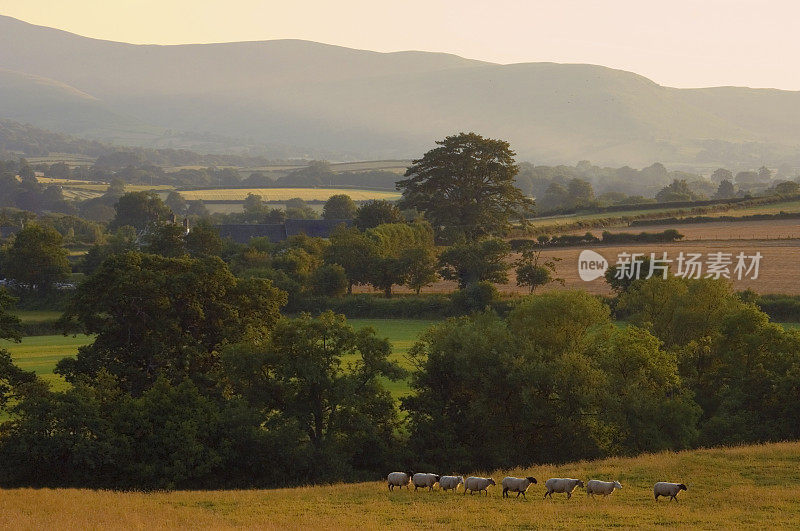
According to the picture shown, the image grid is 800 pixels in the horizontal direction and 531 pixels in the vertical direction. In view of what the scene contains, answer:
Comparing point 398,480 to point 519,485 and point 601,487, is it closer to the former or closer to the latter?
point 519,485

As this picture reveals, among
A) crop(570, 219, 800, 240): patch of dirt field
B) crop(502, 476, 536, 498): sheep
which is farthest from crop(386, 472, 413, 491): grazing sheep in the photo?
crop(570, 219, 800, 240): patch of dirt field

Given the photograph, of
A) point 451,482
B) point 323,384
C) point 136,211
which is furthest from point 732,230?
point 136,211

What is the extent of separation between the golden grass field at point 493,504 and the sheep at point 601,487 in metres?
0.28

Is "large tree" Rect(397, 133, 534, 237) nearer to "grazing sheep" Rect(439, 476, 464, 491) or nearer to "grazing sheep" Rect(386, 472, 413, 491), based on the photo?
"grazing sheep" Rect(386, 472, 413, 491)

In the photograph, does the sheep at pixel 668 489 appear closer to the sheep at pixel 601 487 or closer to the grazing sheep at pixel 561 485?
the sheep at pixel 601 487

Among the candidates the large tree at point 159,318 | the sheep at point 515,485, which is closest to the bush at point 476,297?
the large tree at point 159,318

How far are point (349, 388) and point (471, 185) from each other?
66.0 meters

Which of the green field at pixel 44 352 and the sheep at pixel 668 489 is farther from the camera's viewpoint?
the green field at pixel 44 352

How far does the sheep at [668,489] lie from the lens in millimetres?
30766

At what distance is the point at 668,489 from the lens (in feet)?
101

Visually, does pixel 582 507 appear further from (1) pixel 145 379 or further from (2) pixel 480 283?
(2) pixel 480 283

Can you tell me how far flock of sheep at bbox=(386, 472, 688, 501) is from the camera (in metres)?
30.9

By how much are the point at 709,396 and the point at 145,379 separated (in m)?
26.6

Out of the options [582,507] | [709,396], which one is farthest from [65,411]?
[709,396]
